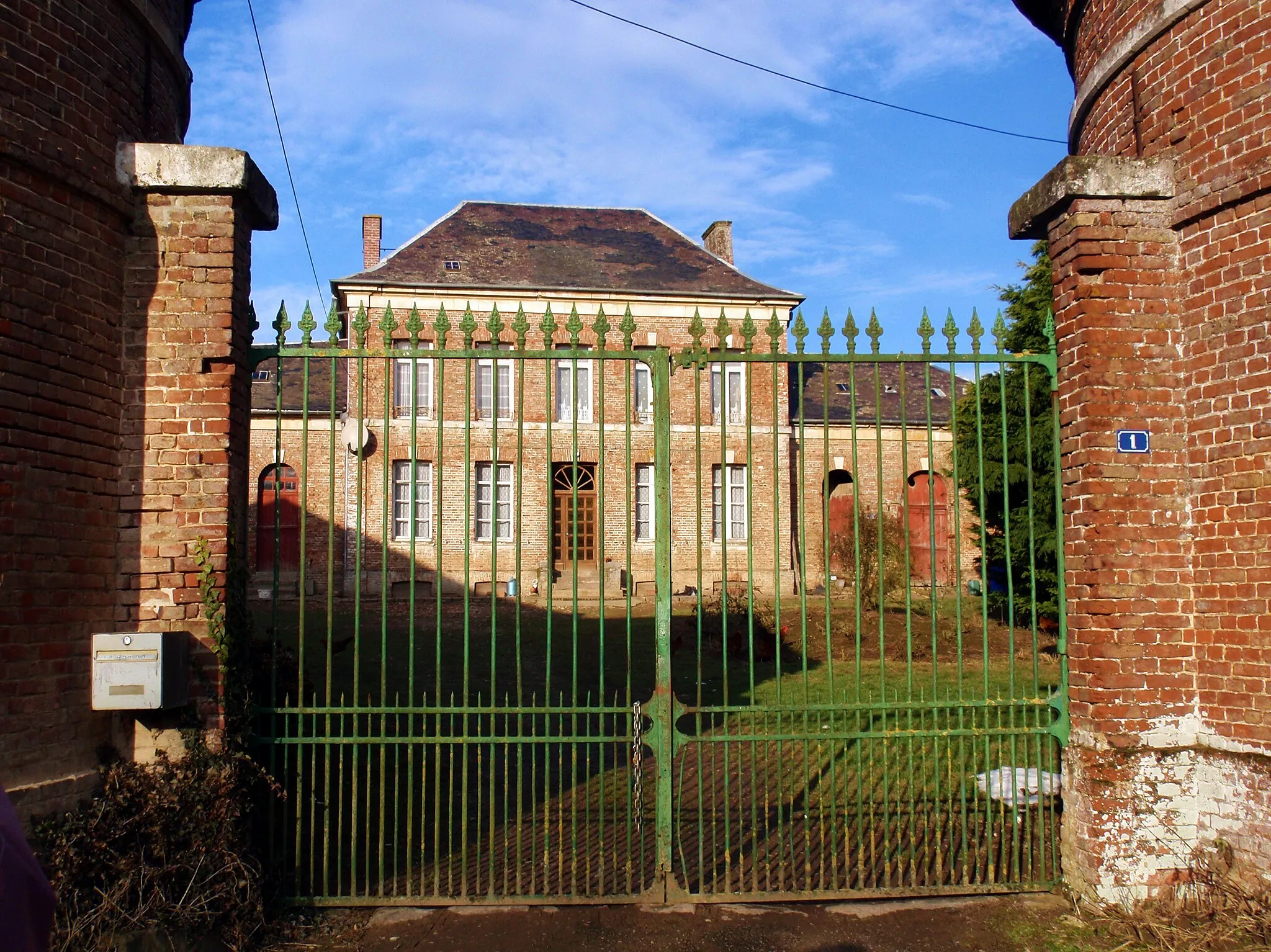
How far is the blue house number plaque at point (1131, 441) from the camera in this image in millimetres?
4988

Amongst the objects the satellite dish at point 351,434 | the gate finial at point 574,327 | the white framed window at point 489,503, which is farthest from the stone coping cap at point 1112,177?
the satellite dish at point 351,434

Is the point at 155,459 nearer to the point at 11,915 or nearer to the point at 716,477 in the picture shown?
the point at 11,915

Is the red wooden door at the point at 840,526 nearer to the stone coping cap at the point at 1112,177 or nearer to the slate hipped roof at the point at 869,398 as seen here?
the slate hipped roof at the point at 869,398

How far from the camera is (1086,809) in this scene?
4.95 metres

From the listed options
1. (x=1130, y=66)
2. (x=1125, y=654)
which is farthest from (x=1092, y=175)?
(x=1125, y=654)

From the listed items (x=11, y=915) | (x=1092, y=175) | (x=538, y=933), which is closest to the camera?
(x=11, y=915)

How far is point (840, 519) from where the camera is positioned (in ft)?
78.4

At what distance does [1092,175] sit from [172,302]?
15.9ft

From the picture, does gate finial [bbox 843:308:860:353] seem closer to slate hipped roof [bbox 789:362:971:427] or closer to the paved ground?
the paved ground

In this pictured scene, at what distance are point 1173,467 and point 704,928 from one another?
338 cm

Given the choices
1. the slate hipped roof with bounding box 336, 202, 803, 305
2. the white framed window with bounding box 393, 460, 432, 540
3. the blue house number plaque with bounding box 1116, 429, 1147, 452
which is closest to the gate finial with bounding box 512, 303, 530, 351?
the blue house number plaque with bounding box 1116, 429, 1147, 452

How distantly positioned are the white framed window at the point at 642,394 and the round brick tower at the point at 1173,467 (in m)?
14.8

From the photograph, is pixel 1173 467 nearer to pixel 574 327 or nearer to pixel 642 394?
pixel 574 327

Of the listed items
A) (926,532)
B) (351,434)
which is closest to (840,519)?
(926,532)
